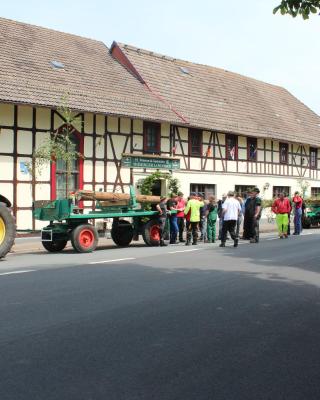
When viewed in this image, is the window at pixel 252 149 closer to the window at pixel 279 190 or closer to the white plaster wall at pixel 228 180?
the white plaster wall at pixel 228 180

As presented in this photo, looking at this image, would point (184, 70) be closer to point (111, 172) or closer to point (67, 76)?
point (67, 76)

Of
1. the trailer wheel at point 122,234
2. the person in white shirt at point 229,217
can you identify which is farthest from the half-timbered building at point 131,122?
the person in white shirt at point 229,217

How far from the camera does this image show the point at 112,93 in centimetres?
2367

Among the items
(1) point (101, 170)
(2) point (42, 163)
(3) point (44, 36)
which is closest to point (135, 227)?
(2) point (42, 163)

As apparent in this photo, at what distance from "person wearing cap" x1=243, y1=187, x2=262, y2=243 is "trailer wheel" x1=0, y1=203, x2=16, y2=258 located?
7933mm

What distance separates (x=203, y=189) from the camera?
28.3 metres

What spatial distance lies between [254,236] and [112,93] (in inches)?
389

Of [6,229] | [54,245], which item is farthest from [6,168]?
[6,229]

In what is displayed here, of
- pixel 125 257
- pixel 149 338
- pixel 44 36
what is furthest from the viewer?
pixel 44 36

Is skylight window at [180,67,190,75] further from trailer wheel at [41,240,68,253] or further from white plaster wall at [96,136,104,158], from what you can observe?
trailer wheel at [41,240,68,253]

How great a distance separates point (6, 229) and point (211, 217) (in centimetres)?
761

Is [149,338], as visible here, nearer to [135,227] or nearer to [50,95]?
[135,227]

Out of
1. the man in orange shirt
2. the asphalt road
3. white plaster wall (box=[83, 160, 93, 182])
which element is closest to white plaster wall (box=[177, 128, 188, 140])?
white plaster wall (box=[83, 160, 93, 182])

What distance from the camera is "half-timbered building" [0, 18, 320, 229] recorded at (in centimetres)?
2033
